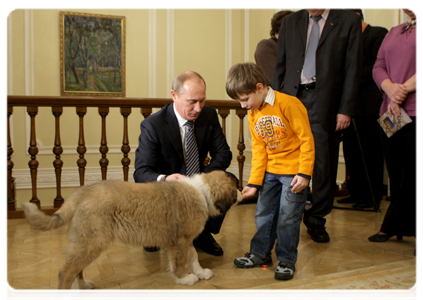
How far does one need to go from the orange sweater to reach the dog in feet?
0.92

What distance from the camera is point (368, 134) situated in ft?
13.6

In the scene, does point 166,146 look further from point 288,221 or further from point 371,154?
point 371,154

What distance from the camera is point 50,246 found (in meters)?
2.83

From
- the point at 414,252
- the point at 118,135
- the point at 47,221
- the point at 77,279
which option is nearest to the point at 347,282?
the point at 414,252

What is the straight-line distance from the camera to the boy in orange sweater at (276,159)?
2137mm

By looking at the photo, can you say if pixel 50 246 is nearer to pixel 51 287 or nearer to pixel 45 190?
pixel 51 287

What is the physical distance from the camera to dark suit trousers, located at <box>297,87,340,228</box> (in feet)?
9.46

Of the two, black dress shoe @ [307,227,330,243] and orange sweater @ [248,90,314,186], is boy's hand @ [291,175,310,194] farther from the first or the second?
black dress shoe @ [307,227,330,243]

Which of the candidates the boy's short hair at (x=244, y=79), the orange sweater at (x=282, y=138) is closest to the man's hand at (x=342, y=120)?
the orange sweater at (x=282, y=138)

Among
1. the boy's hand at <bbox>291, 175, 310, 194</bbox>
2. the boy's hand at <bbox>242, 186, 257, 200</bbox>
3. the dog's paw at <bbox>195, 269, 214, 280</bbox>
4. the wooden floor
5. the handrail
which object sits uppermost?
the handrail

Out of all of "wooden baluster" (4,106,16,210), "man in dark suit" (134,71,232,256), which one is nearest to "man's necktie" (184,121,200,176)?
"man in dark suit" (134,71,232,256)

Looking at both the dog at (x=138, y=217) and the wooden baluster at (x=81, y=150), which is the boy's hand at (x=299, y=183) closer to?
the dog at (x=138, y=217)

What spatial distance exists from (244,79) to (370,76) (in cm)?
248

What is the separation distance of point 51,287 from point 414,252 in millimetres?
2354
